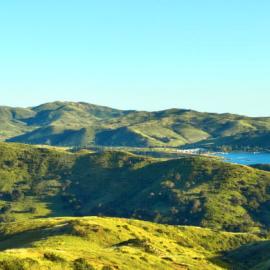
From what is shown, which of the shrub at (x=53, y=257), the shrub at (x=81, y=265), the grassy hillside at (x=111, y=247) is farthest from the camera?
the grassy hillside at (x=111, y=247)

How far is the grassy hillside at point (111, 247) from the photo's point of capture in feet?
229

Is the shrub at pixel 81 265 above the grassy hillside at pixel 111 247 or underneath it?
above

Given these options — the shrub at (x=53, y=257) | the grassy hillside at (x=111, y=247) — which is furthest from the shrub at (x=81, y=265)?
the shrub at (x=53, y=257)

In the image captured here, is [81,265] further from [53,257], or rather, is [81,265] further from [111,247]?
[111,247]

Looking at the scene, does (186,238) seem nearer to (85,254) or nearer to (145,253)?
(145,253)

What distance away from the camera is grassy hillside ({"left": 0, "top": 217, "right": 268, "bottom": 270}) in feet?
229

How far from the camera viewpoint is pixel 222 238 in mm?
199625

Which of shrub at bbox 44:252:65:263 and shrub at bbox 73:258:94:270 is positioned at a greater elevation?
shrub at bbox 44:252:65:263

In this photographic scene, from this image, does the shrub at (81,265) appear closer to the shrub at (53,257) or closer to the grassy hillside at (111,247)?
the grassy hillside at (111,247)

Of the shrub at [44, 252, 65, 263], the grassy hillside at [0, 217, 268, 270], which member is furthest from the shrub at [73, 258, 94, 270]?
the shrub at [44, 252, 65, 263]

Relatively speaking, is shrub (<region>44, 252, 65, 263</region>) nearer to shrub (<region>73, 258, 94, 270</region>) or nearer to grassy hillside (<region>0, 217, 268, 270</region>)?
grassy hillside (<region>0, 217, 268, 270</region>)

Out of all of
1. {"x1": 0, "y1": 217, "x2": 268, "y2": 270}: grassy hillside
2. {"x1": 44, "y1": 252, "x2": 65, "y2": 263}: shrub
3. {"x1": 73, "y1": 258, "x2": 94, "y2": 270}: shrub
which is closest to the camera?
{"x1": 44, "y1": 252, "x2": 65, "y2": 263}: shrub

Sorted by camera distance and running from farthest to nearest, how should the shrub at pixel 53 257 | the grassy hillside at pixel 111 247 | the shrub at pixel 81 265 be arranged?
the grassy hillside at pixel 111 247
the shrub at pixel 81 265
the shrub at pixel 53 257

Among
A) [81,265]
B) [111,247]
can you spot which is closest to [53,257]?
[81,265]
